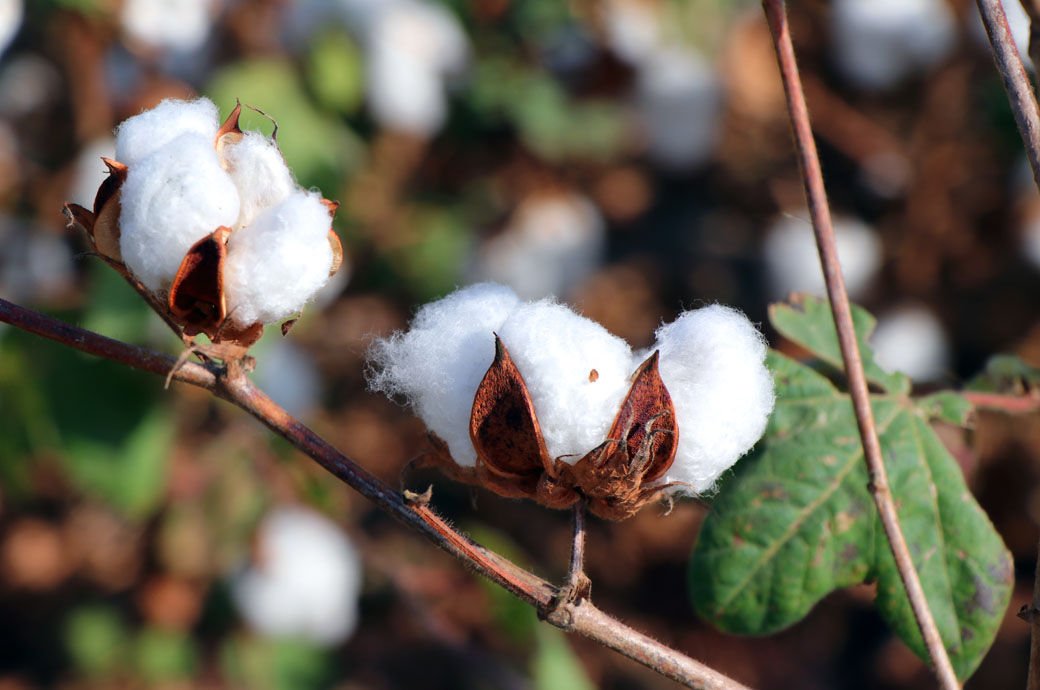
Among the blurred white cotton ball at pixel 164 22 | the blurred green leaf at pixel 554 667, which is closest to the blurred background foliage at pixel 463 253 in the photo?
the blurred white cotton ball at pixel 164 22

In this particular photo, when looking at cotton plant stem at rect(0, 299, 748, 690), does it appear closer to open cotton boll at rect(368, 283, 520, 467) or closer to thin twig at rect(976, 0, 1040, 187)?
open cotton boll at rect(368, 283, 520, 467)

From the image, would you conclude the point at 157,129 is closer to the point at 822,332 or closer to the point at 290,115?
the point at 822,332

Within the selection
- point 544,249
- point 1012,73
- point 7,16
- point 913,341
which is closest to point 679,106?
point 544,249

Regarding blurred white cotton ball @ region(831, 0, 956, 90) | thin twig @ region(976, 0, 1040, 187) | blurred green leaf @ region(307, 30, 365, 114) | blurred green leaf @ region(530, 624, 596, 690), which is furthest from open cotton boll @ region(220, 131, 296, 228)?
blurred white cotton ball @ region(831, 0, 956, 90)

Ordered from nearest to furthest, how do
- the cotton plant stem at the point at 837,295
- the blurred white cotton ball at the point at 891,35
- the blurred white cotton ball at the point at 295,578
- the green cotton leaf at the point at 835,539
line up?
the cotton plant stem at the point at 837,295
the green cotton leaf at the point at 835,539
the blurred white cotton ball at the point at 295,578
the blurred white cotton ball at the point at 891,35

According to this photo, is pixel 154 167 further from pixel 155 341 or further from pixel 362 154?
pixel 362 154

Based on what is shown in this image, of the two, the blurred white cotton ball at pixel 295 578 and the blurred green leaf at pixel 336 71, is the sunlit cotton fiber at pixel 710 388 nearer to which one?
the blurred white cotton ball at pixel 295 578
